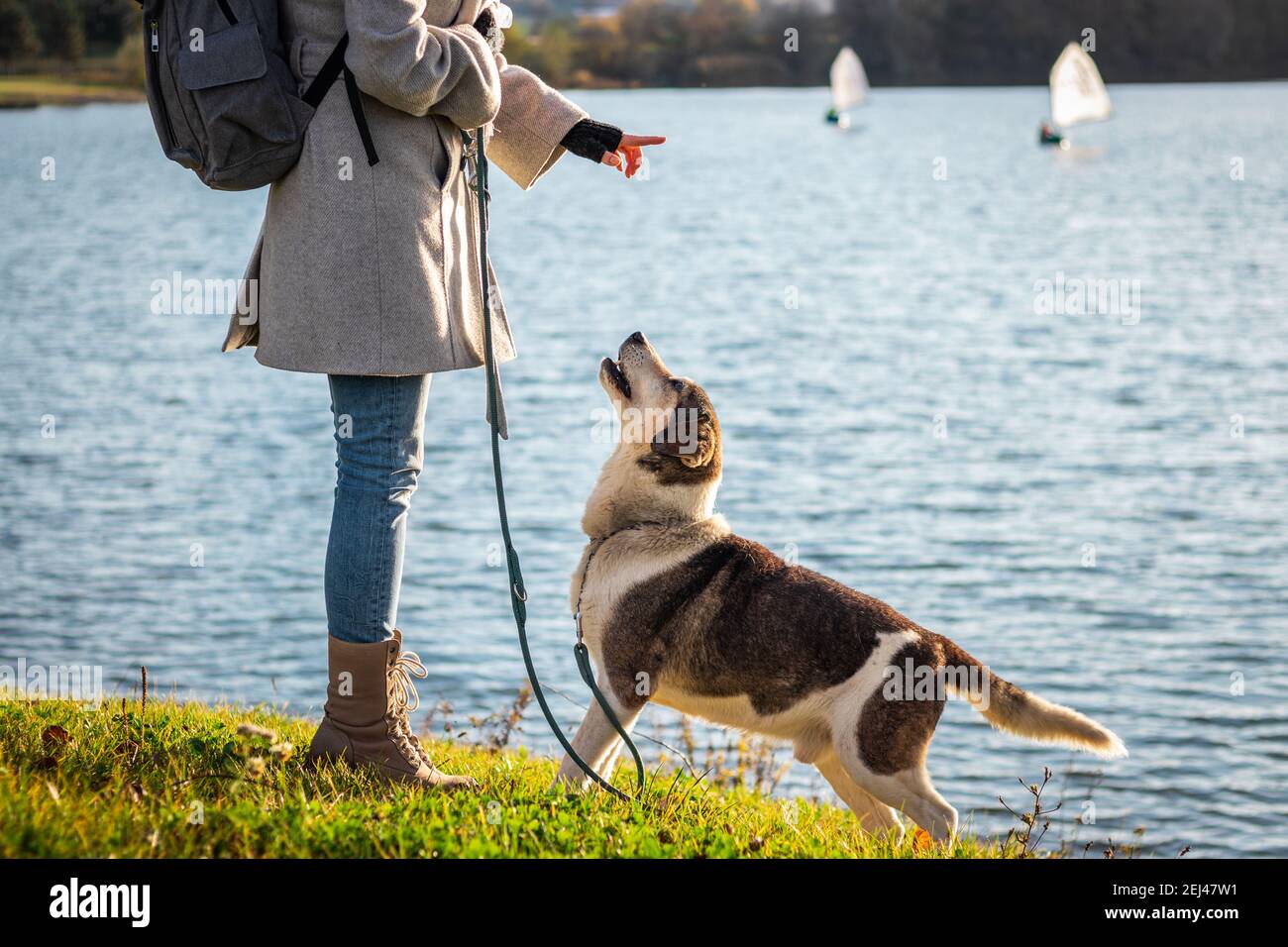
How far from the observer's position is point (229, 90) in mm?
3697

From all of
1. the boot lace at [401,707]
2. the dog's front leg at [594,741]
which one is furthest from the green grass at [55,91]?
the dog's front leg at [594,741]

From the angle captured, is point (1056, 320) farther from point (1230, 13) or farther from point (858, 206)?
point (1230, 13)

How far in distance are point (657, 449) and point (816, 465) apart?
1145 centimetres

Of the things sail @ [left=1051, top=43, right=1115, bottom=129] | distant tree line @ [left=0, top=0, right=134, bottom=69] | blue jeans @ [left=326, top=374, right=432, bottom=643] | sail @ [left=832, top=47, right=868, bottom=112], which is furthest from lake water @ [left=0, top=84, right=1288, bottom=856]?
sail @ [left=832, top=47, right=868, bottom=112]

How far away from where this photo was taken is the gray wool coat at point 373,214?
3.86 meters

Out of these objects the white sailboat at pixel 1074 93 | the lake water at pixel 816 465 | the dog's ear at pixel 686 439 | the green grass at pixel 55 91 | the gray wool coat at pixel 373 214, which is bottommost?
the lake water at pixel 816 465

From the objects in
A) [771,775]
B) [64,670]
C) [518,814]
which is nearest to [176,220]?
[64,670]

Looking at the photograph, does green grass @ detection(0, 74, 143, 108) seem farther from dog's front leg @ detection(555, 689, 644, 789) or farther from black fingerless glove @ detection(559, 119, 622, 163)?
dog's front leg @ detection(555, 689, 644, 789)

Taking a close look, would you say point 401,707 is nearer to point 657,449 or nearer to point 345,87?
point 657,449

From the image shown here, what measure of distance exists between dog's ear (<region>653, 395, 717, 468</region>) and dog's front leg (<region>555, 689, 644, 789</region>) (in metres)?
0.86

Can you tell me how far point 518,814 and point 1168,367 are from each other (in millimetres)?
19587

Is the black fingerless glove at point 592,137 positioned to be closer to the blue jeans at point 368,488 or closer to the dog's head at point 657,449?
the dog's head at point 657,449

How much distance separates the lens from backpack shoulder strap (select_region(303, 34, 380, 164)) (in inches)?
152

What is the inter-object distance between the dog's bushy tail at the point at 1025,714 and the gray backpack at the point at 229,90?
2.49 meters
